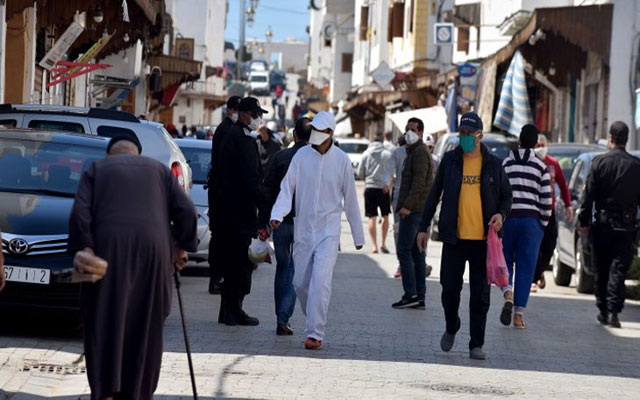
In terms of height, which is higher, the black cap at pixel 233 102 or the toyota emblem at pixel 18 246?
the black cap at pixel 233 102

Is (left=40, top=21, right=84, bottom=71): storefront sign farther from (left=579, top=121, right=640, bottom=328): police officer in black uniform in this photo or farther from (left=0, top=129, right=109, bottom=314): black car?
(left=579, top=121, right=640, bottom=328): police officer in black uniform

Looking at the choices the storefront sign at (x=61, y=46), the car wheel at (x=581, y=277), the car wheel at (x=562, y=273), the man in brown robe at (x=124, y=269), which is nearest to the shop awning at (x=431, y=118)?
the storefront sign at (x=61, y=46)

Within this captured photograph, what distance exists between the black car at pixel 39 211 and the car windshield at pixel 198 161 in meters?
6.72

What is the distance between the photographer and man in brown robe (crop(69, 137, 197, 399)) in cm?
778

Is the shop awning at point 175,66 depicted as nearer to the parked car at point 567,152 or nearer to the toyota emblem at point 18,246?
the parked car at point 567,152

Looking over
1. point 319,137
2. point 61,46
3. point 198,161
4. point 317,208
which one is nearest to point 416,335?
point 317,208

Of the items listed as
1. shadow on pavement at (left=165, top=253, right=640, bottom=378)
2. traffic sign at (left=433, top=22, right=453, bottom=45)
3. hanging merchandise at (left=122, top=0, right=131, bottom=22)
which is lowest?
shadow on pavement at (left=165, top=253, right=640, bottom=378)

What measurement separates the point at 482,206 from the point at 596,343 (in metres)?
2.09

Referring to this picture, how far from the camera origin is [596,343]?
13.2m

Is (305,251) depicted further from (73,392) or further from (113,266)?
(113,266)

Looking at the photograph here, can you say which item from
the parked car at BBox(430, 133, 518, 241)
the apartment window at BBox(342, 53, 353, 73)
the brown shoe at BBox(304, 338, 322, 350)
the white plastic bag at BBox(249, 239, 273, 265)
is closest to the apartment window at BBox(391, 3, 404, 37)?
the parked car at BBox(430, 133, 518, 241)

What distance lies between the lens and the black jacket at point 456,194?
11.9 metres

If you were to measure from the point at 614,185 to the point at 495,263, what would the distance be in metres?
3.20

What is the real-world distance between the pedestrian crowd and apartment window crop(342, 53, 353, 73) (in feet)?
274
